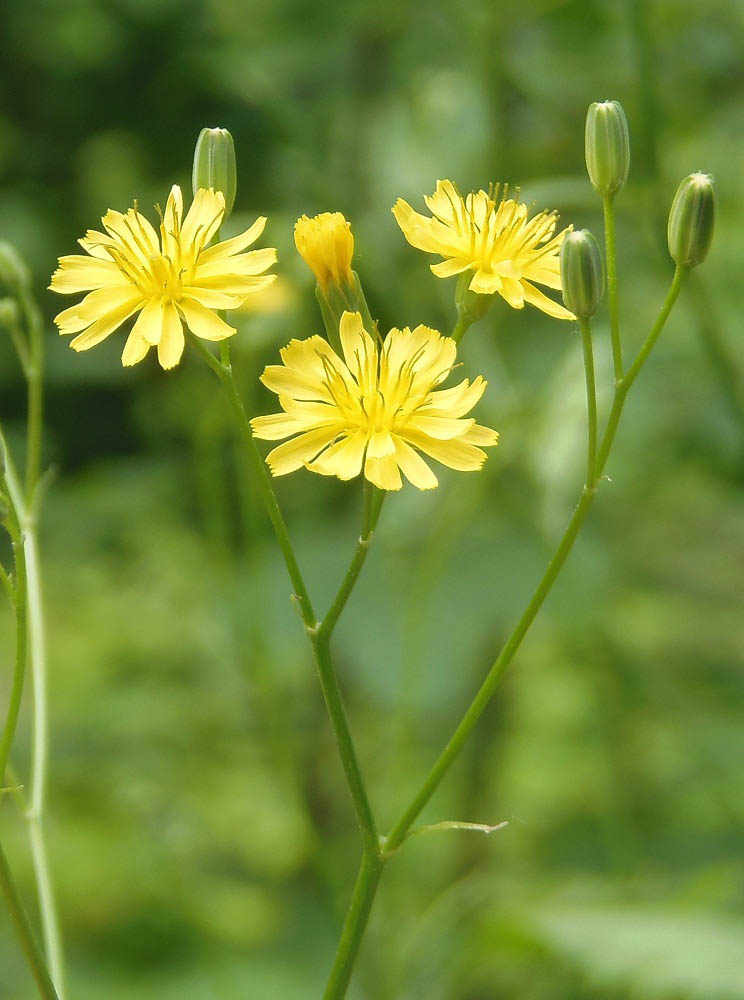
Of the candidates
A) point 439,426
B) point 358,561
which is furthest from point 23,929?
point 439,426

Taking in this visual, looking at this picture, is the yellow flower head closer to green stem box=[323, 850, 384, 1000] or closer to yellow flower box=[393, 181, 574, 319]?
yellow flower box=[393, 181, 574, 319]

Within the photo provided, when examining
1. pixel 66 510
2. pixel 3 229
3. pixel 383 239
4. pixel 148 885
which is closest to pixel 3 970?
pixel 148 885

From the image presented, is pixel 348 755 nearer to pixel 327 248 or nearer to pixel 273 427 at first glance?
pixel 273 427

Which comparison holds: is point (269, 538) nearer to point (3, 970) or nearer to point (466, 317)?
point (3, 970)

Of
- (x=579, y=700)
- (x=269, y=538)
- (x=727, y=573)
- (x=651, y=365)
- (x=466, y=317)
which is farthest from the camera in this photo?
(x=579, y=700)

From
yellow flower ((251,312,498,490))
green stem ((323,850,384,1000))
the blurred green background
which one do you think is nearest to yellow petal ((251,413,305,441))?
yellow flower ((251,312,498,490))

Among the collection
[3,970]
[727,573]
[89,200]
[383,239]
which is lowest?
[3,970]
